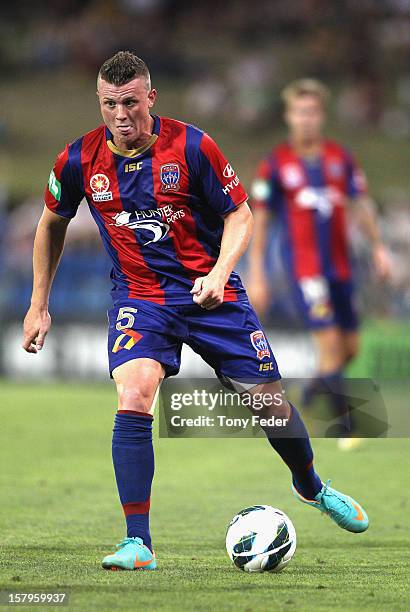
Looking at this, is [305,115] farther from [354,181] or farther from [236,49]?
[236,49]

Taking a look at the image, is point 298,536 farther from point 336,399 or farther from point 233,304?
point 336,399

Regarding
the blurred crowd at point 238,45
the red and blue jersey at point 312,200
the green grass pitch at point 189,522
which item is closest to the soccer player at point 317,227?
the red and blue jersey at point 312,200

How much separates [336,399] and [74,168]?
4439 mm

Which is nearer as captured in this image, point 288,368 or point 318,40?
point 288,368

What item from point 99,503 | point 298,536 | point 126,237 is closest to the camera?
point 126,237

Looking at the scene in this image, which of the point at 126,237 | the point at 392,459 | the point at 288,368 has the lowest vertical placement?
the point at 288,368

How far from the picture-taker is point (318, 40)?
22.7m

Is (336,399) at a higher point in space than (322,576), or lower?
lower

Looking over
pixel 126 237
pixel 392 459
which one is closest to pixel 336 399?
pixel 392 459

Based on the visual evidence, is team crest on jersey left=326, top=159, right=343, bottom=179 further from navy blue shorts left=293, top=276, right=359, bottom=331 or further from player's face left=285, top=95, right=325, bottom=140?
navy blue shorts left=293, top=276, right=359, bottom=331

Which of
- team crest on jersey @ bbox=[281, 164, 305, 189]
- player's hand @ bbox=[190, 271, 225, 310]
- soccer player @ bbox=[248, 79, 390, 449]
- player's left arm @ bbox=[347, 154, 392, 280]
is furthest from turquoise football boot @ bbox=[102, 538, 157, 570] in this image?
team crest on jersey @ bbox=[281, 164, 305, 189]

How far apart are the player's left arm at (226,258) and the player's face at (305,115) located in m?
A: 4.01

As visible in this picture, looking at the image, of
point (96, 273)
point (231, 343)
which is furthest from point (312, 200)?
point (96, 273)

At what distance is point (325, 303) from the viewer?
29.8ft
